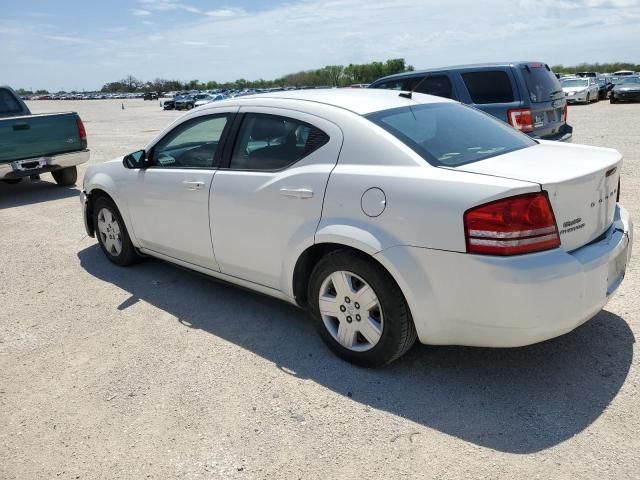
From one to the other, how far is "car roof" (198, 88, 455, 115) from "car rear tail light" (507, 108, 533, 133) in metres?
3.95

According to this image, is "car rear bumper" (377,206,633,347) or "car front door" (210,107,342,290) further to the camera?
"car front door" (210,107,342,290)

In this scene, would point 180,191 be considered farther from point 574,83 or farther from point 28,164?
point 574,83

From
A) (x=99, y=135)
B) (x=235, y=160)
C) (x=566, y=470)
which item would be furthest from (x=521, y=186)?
(x=99, y=135)

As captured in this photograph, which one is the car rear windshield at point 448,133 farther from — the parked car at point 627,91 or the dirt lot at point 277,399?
the parked car at point 627,91

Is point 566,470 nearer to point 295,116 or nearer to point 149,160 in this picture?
point 295,116

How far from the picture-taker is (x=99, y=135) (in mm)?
22250

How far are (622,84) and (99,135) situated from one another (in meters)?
26.3

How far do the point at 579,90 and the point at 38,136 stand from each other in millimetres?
28647

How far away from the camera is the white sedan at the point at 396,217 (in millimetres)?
2775

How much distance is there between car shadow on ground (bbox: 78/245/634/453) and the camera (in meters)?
2.85

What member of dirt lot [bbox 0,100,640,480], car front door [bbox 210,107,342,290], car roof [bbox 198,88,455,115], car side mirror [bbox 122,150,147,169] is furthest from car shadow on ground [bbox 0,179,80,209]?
car front door [bbox 210,107,342,290]

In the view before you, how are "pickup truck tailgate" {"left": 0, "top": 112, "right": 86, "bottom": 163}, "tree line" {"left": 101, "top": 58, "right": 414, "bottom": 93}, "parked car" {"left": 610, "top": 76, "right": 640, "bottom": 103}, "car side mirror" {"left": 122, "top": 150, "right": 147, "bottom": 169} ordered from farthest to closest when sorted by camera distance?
1. "tree line" {"left": 101, "top": 58, "right": 414, "bottom": 93}
2. "parked car" {"left": 610, "top": 76, "right": 640, "bottom": 103}
3. "pickup truck tailgate" {"left": 0, "top": 112, "right": 86, "bottom": 163}
4. "car side mirror" {"left": 122, "top": 150, "right": 147, "bottom": 169}

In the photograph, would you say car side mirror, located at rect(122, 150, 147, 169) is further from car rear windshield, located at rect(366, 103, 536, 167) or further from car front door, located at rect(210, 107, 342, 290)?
car rear windshield, located at rect(366, 103, 536, 167)

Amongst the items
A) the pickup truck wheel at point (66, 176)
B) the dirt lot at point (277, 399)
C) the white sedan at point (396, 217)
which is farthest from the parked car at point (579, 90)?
the white sedan at point (396, 217)
